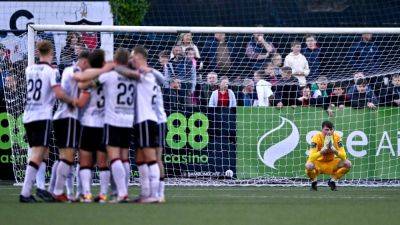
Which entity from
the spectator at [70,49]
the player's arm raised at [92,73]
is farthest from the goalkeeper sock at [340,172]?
the player's arm raised at [92,73]

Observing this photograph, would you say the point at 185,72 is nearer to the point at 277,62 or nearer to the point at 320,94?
the point at 277,62

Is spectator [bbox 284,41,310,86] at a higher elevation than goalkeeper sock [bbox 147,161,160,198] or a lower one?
higher

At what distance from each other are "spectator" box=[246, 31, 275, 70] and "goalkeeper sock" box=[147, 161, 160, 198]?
6738 millimetres

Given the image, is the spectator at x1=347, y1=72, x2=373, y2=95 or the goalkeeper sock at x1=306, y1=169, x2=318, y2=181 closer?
the goalkeeper sock at x1=306, y1=169, x2=318, y2=181

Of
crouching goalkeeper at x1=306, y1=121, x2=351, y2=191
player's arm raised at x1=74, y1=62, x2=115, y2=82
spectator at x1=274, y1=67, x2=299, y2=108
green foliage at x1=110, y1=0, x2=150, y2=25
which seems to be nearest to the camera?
player's arm raised at x1=74, y1=62, x2=115, y2=82

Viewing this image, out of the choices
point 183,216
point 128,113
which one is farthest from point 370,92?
point 183,216

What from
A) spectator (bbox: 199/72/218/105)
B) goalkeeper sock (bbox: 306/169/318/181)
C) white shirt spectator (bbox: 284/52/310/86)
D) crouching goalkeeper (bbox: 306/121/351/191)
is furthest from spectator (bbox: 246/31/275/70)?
goalkeeper sock (bbox: 306/169/318/181)

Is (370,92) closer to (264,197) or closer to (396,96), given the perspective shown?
(396,96)

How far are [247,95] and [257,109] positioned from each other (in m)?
0.31

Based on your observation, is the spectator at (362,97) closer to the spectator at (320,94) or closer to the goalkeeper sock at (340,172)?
the spectator at (320,94)

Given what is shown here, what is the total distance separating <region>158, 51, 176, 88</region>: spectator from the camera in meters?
19.6

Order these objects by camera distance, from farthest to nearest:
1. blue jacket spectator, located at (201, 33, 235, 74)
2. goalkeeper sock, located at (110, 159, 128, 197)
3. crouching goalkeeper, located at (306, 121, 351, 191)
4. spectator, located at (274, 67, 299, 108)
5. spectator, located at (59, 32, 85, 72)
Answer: blue jacket spectator, located at (201, 33, 235, 74) → spectator, located at (274, 67, 299, 108) → spectator, located at (59, 32, 85, 72) → crouching goalkeeper, located at (306, 121, 351, 191) → goalkeeper sock, located at (110, 159, 128, 197)

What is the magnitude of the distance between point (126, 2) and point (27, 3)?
95.2 inches

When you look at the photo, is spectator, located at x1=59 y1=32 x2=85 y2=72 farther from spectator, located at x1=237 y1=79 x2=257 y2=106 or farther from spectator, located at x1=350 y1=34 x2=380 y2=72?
spectator, located at x1=350 y1=34 x2=380 y2=72
